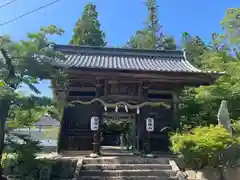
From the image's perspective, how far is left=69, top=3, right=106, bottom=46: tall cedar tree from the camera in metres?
34.0

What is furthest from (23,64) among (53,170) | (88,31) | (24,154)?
(88,31)

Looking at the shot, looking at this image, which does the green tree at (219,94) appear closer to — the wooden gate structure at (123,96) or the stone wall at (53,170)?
the wooden gate structure at (123,96)

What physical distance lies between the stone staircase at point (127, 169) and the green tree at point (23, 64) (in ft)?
10.2

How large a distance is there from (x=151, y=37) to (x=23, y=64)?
31095 mm

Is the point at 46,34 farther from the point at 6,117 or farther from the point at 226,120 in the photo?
the point at 226,120

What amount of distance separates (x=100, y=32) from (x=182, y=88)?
26.0m

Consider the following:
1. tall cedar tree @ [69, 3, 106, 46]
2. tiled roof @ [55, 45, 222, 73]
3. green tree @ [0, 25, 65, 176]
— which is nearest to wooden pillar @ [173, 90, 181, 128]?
tiled roof @ [55, 45, 222, 73]

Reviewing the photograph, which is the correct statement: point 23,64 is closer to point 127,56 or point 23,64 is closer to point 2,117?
point 2,117

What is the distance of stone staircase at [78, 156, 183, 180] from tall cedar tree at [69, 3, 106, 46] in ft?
83.6

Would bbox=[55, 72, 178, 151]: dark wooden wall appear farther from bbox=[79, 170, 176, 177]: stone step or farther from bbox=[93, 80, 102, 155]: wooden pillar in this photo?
bbox=[79, 170, 176, 177]: stone step

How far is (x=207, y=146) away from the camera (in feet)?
25.1

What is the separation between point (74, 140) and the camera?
12.3 meters

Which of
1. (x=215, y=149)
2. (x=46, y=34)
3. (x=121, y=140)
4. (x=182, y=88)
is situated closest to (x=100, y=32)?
(x=121, y=140)

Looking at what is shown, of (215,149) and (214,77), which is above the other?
(214,77)
